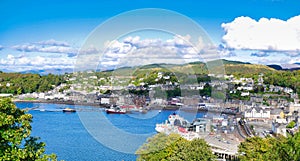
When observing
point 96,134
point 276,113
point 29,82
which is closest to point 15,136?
point 96,134

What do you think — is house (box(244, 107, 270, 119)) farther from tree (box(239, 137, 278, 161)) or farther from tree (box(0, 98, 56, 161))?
tree (box(0, 98, 56, 161))

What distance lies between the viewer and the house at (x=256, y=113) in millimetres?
22188

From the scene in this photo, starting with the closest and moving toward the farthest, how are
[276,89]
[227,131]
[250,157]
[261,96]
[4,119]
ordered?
[4,119]
[250,157]
[227,131]
[261,96]
[276,89]

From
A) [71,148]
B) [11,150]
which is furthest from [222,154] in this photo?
[11,150]

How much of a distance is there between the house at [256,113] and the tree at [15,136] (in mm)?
20428

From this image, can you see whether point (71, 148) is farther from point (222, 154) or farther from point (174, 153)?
point (174, 153)

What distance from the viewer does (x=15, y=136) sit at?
243 cm

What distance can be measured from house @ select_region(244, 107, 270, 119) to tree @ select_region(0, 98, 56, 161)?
2043 cm

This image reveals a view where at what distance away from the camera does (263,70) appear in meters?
41.3

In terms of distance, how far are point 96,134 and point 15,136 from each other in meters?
1.18

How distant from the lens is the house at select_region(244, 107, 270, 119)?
2219cm

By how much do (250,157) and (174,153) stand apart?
4.78 ft

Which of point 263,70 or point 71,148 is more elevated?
point 263,70

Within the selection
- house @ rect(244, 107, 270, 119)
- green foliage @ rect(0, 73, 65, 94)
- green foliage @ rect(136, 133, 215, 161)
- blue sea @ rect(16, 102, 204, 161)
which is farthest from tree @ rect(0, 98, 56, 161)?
green foliage @ rect(0, 73, 65, 94)
